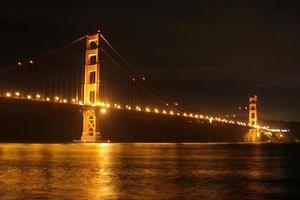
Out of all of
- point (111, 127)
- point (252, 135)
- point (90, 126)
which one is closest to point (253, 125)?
point (252, 135)

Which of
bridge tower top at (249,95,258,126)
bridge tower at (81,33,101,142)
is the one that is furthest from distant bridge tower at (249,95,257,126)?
bridge tower at (81,33,101,142)

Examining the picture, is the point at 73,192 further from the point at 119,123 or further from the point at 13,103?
the point at 119,123

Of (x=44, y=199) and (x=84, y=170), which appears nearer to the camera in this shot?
(x=44, y=199)

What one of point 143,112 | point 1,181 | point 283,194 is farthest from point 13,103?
point 283,194

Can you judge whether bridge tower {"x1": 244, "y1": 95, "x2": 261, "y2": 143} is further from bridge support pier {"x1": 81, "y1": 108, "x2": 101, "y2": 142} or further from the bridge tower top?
bridge support pier {"x1": 81, "y1": 108, "x2": 101, "y2": 142}

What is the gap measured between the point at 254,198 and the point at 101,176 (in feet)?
23.0

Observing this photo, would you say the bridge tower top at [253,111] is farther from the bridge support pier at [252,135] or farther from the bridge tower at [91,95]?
the bridge tower at [91,95]

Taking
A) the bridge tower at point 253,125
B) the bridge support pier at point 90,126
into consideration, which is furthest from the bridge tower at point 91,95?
the bridge tower at point 253,125

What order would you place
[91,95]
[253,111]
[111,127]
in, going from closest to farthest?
[91,95] → [111,127] → [253,111]

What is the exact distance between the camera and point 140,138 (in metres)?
108

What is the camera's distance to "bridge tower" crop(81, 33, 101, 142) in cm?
6450

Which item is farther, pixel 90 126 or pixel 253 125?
pixel 253 125

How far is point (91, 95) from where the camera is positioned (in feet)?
219

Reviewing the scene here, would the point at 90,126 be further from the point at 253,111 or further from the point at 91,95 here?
the point at 253,111
